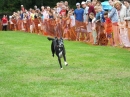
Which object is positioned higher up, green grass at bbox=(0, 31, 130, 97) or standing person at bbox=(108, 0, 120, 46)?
standing person at bbox=(108, 0, 120, 46)

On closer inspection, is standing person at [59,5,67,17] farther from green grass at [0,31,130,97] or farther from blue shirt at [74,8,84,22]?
green grass at [0,31,130,97]

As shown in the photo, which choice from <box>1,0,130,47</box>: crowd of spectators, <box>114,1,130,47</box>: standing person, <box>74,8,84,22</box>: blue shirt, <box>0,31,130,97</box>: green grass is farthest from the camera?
<box>74,8,84,22</box>: blue shirt

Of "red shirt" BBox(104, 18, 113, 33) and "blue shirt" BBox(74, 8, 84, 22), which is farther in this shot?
"blue shirt" BBox(74, 8, 84, 22)

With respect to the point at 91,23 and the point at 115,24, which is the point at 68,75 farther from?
the point at 91,23

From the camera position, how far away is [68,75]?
9359 mm

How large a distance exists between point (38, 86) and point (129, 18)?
7.71 metres

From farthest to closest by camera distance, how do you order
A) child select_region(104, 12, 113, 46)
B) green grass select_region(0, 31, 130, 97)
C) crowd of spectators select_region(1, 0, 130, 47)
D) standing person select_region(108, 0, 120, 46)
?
child select_region(104, 12, 113, 46) < standing person select_region(108, 0, 120, 46) < crowd of spectators select_region(1, 0, 130, 47) < green grass select_region(0, 31, 130, 97)

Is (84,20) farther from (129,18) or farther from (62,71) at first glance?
(62,71)

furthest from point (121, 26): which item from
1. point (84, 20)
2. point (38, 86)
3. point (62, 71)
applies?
point (38, 86)

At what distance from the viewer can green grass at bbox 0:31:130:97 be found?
7422mm

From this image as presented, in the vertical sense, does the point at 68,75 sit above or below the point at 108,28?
below

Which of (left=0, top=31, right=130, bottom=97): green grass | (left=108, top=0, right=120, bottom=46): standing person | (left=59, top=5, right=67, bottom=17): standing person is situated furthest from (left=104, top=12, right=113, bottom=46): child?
(left=59, top=5, right=67, bottom=17): standing person

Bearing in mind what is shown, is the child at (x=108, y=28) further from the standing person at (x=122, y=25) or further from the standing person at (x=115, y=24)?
the standing person at (x=122, y=25)

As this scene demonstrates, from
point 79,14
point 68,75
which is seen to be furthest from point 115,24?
point 68,75
